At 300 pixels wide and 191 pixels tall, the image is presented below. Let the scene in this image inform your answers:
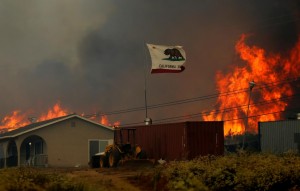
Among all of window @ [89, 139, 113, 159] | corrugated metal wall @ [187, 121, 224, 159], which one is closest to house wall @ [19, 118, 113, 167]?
window @ [89, 139, 113, 159]

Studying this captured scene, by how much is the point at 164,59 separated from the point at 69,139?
44.9ft

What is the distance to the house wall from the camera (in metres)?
41.3

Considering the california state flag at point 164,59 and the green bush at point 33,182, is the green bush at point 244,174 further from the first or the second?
the california state flag at point 164,59

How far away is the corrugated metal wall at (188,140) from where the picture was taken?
28.0m

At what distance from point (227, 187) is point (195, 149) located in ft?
36.3

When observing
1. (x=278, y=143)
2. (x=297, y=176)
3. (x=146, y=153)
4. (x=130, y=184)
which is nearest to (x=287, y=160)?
(x=297, y=176)

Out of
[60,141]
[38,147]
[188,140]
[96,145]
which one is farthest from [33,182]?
[38,147]

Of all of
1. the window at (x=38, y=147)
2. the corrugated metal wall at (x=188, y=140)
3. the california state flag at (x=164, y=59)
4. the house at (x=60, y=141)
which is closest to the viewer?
the corrugated metal wall at (x=188, y=140)

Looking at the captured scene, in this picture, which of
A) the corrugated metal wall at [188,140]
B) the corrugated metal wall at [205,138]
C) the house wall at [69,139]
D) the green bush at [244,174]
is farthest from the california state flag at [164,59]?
the green bush at [244,174]

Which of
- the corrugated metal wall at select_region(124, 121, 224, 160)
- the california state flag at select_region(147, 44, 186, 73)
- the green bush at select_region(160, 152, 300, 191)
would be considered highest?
the california state flag at select_region(147, 44, 186, 73)

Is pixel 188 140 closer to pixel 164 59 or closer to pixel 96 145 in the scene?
pixel 164 59

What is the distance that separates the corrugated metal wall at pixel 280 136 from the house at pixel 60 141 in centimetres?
1561

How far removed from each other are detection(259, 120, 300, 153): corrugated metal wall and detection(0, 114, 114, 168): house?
15614mm

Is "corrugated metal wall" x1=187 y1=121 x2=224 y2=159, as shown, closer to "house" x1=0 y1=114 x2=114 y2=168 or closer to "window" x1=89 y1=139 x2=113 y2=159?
"window" x1=89 y1=139 x2=113 y2=159
